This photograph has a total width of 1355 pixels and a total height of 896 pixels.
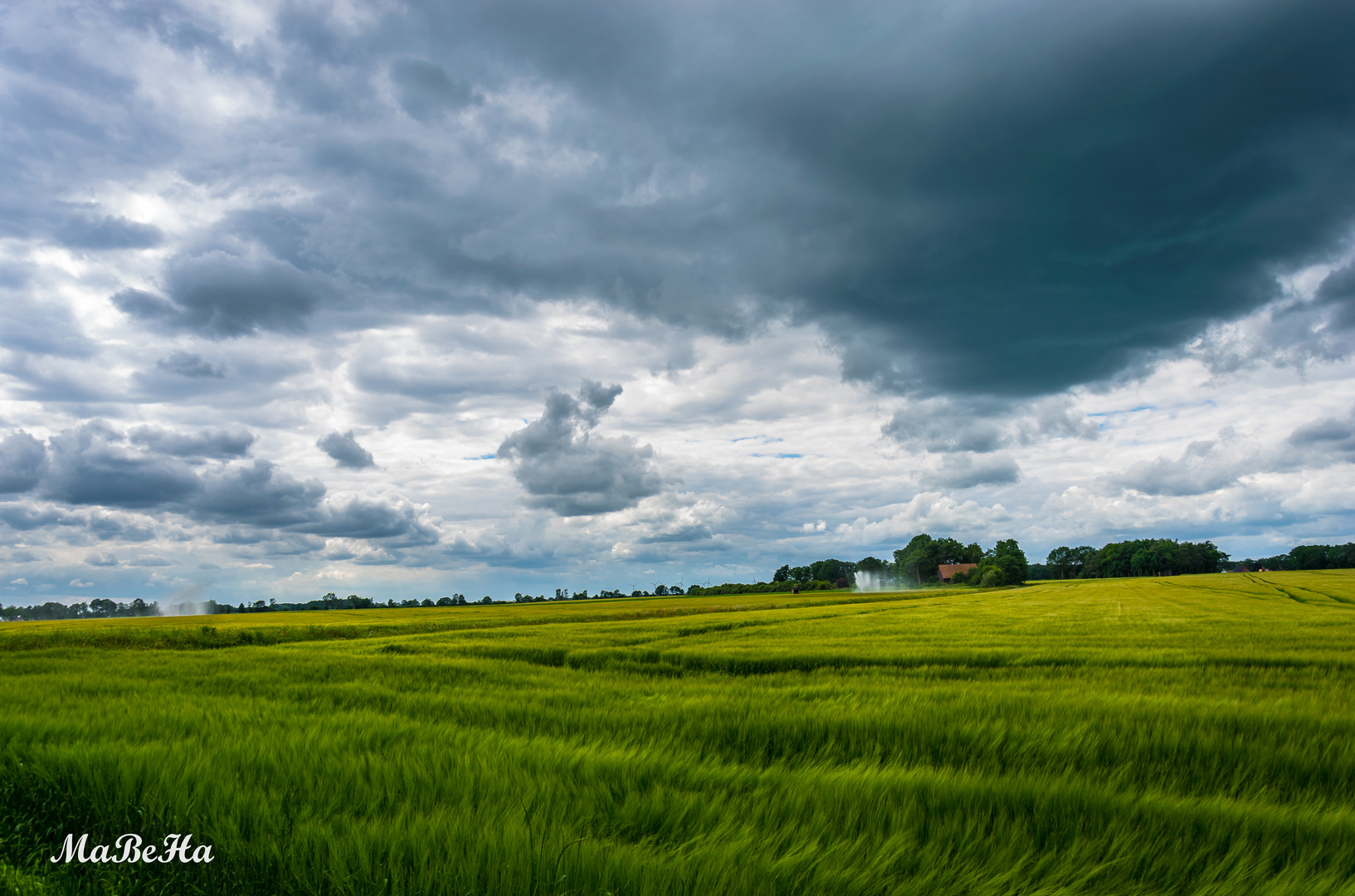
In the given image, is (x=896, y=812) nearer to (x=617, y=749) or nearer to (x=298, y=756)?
(x=617, y=749)

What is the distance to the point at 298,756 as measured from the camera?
3982 millimetres

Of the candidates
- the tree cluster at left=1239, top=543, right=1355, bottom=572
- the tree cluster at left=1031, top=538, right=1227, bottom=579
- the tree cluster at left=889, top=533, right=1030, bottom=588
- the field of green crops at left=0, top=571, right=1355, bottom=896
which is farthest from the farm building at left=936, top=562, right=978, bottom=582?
the field of green crops at left=0, top=571, right=1355, bottom=896

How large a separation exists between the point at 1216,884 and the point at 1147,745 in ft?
9.01

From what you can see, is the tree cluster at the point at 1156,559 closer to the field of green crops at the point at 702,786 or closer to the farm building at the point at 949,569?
the farm building at the point at 949,569

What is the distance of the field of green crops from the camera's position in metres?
2.37

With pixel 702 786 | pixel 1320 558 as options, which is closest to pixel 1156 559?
pixel 1320 558

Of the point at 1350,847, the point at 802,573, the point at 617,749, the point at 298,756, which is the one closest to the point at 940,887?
the point at 1350,847

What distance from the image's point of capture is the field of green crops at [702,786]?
7.76ft

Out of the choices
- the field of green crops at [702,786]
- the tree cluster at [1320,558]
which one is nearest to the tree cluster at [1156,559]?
the tree cluster at [1320,558]

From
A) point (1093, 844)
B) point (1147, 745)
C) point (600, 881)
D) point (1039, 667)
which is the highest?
point (600, 881)

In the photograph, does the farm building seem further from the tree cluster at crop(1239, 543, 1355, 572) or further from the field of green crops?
the field of green crops

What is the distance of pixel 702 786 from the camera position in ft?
11.6

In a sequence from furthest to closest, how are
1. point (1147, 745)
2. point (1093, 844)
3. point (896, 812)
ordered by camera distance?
point (1147, 745), point (896, 812), point (1093, 844)

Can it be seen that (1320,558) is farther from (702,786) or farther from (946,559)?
(702,786)
